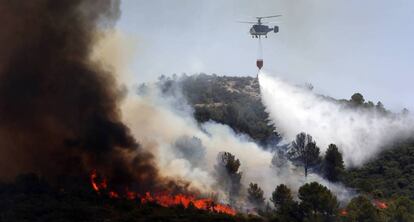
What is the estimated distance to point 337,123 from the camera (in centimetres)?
19112

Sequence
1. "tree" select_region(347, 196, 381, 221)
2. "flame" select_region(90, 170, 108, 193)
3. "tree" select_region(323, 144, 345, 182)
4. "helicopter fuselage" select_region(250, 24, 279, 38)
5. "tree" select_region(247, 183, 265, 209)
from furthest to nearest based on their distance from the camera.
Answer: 1. "helicopter fuselage" select_region(250, 24, 279, 38)
2. "tree" select_region(323, 144, 345, 182)
3. "tree" select_region(247, 183, 265, 209)
4. "flame" select_region(90, 170, 108, 193)
5. "tree" select_region(347, 196, 381, 221)

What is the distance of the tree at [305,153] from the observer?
159m

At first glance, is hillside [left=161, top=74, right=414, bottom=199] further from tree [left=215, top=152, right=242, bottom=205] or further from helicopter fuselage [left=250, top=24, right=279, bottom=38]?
helicopter fuselage [left=250, top=24, right=279, bottom=38]

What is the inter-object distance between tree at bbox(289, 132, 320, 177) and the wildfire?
1050 inches

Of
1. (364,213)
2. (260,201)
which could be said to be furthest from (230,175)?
(364,213)

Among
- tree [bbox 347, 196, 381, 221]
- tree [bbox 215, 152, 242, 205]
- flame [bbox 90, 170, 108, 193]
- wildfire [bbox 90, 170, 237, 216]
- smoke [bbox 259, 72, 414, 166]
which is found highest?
smoke [bbox 259, 72, 414, 166]

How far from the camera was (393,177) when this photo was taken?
563ft

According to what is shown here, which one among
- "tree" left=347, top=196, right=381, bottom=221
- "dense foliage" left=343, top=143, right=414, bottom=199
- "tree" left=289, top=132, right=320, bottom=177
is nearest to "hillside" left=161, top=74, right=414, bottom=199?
"dense foliage" left=343, top=143, right=414, bottom=199

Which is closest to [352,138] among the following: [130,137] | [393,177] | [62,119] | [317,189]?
[393,177]

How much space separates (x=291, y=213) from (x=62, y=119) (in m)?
45.9

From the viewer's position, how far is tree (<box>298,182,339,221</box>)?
130 metres

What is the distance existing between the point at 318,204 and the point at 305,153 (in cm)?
2976

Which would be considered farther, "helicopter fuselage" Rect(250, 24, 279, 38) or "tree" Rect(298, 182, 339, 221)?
"helicopter fuselage" Rect(250, 24, 279, 38)

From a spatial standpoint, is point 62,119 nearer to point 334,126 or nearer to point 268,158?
point 268,158
